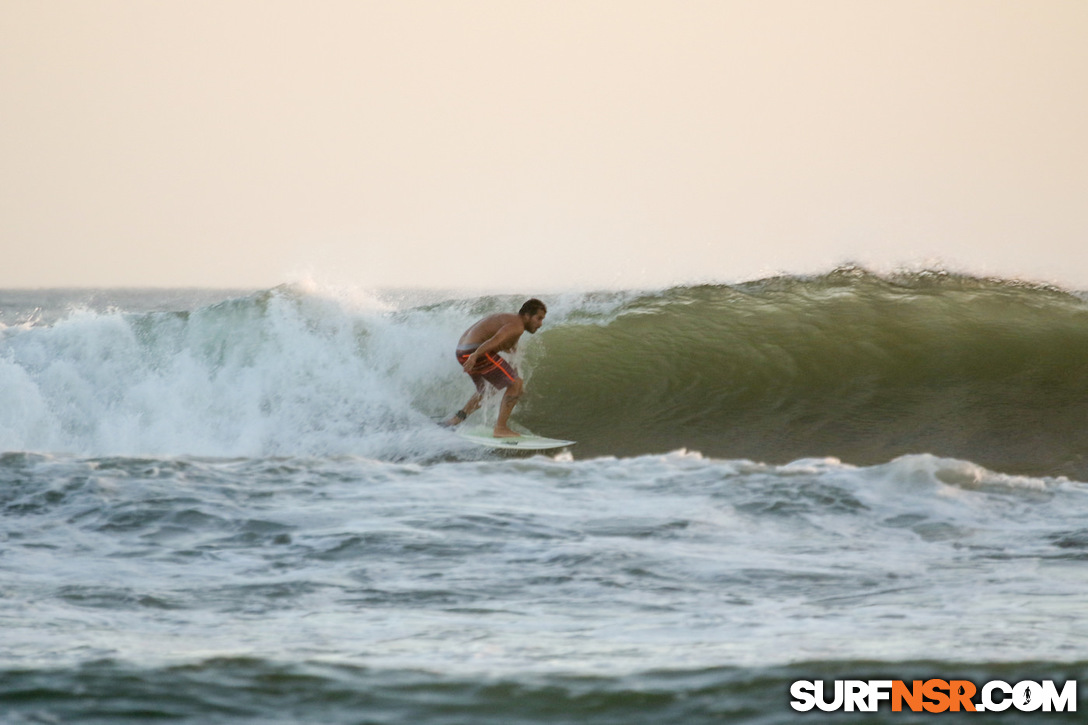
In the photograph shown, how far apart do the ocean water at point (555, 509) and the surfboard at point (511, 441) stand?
0.12 metres

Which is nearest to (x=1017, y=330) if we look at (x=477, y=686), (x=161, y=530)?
(x=161, y=530)

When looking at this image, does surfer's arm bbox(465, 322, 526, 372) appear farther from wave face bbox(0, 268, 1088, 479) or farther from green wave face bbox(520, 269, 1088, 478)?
green wave face bbox(520, 269, 1088, 478)

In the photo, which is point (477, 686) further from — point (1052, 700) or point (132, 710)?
point (1052, 700)

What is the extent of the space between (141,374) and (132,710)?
9.97 metres

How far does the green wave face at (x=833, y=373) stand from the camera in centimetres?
1061

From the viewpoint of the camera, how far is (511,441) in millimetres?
10016

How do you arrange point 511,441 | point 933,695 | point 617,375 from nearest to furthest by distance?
point 933,695 < point 511,441 < point 617,375

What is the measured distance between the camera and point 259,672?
342 centimetres

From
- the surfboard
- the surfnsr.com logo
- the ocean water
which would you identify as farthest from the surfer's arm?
the surfnsr.com logo

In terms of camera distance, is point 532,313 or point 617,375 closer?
point 532,313

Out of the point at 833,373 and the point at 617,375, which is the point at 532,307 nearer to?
A: the point at 617,375

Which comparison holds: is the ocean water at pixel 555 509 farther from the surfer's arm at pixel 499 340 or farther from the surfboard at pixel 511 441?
the surfer's arm at pixel 499 340

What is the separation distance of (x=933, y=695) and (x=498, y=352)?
7.48m

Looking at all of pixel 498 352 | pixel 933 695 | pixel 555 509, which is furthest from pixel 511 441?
pixel 933 695
